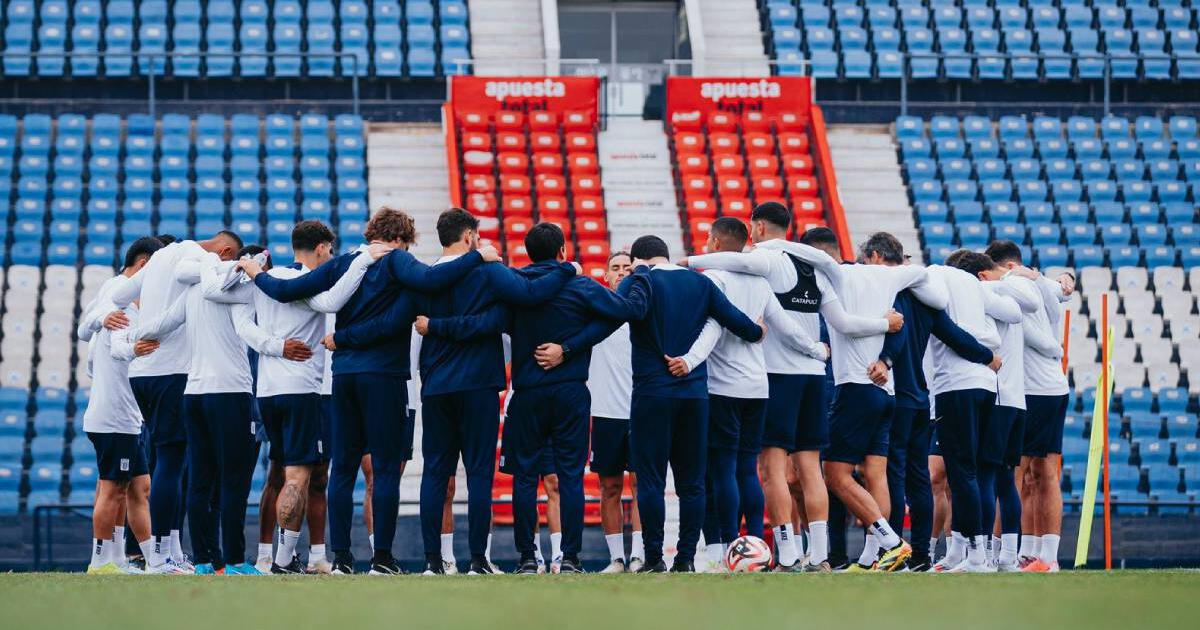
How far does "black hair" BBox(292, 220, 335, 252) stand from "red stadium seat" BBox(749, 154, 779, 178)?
43.7 ft

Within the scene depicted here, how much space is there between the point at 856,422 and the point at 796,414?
37 cm

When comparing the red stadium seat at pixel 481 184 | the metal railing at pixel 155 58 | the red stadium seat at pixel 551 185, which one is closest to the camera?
the red stadium seat at pixel 481 184

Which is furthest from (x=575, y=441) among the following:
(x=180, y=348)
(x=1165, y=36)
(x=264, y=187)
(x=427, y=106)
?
(x=1165, y=36)

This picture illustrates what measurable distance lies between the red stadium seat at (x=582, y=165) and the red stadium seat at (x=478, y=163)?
3.51 ft

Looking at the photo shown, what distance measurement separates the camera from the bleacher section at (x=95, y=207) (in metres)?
17.9

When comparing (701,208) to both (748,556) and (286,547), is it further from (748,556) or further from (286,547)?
(748,556)

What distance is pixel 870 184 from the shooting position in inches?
899

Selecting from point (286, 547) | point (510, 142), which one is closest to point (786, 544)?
point (286, 547)

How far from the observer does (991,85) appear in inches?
1006

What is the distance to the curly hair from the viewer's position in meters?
9.10

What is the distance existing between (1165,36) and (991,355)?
1862cm

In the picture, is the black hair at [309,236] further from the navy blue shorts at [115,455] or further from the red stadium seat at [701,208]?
the red stadium seat at [701,208]

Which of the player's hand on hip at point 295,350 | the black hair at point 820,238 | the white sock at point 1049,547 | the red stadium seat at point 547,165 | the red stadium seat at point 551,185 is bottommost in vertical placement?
the white sock at point 1049,547

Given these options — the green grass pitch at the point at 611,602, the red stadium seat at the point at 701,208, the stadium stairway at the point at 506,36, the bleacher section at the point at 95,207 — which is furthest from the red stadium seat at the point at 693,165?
the green grass pitch at the point at 611,602
